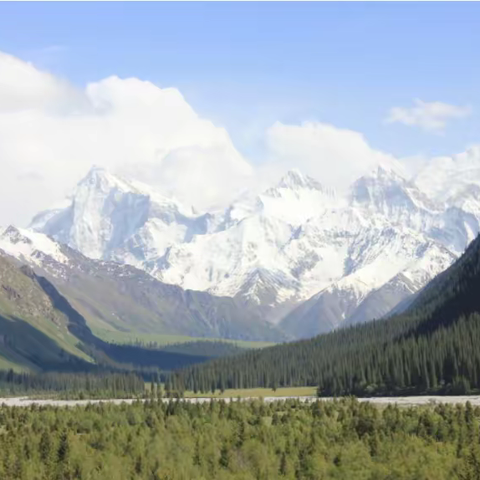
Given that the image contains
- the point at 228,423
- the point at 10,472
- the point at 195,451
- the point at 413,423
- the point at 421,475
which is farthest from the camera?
the point at 228,423

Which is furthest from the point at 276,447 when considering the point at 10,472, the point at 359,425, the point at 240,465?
the point at 10,472

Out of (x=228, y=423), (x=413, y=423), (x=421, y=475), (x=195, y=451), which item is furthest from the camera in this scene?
(x=228, y=423)

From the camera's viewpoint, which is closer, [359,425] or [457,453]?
[457,453]

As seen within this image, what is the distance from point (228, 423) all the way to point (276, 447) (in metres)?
30.4

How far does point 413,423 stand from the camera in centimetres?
18400

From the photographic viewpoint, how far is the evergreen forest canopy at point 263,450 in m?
151

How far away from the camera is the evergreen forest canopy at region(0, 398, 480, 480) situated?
15125 centimetres

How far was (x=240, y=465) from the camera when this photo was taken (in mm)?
158625

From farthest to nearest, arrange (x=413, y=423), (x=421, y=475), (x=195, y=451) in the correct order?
(x=413, y=423) < (x=195, y=451) < (x=421, y=475)

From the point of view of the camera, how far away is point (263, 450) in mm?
164625

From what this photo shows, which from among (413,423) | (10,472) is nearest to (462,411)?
(413,423)

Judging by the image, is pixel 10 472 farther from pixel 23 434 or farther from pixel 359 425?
pixel 359 425

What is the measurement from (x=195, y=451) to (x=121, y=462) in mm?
13849

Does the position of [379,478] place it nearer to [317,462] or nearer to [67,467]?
[317,462]
